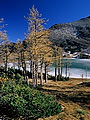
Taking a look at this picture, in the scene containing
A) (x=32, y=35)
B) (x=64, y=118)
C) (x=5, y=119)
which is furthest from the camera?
(x=32, y=35)

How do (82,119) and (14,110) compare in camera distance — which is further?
(82,119)

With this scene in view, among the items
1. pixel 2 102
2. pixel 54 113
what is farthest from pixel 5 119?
pixel 54 113

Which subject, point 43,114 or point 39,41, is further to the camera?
point 39,41

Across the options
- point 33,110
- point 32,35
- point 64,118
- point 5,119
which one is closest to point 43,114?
point 33,110

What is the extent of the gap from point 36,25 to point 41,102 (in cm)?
1217

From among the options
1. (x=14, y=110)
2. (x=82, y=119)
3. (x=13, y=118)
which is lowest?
(x=82, y=119)

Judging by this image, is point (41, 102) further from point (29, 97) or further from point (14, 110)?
point (14, 110)

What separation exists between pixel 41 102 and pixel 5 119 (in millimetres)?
2113

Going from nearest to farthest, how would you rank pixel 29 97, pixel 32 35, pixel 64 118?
pixel 64 118
pixel 29 97
pixel 32 35

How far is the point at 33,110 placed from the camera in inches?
241

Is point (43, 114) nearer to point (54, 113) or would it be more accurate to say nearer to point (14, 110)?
point (54, 113)

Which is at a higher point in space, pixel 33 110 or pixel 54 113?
pixel 33 110

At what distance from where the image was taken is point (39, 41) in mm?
17031

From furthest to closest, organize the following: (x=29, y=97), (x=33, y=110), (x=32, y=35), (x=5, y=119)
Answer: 1. (x=32, y=35)
2. (x=29, y=97)
3. (x=33, y=110)
4. (x=5, y=119)
